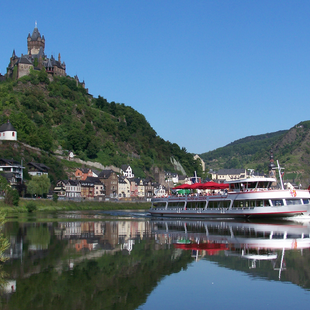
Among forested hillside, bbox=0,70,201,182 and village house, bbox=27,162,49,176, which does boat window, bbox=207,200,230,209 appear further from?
forested hillside, bbox=0,70,201,182

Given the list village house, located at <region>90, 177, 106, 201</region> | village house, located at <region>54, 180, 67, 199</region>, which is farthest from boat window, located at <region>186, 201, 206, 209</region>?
village house, located at <region>90, 177, 106, 201</region>

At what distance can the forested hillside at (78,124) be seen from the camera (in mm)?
125919

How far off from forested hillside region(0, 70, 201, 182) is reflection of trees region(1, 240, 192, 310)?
8814 centimetres

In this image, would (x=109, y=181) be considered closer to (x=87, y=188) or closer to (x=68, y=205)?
(x=87, y=188)

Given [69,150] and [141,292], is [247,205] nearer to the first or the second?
[141,292]

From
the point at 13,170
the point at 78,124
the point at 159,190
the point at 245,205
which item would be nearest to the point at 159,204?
the point at 245,205

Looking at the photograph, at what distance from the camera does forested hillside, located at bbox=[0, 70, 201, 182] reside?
125919mm

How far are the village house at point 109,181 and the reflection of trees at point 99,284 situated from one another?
343 ft

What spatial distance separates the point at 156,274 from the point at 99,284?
126 inches

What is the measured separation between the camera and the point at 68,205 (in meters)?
90.6

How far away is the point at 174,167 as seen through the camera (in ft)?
608

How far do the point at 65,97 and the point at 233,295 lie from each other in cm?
14702

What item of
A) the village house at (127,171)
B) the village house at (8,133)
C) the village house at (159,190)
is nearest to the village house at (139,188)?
the village house at (127,171)

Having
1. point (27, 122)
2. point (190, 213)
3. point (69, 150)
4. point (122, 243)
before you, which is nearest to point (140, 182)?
point (69, 150)
